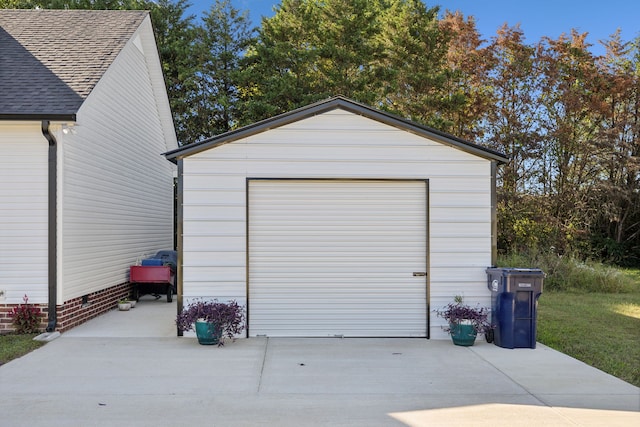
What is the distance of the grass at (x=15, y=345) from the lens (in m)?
6.67

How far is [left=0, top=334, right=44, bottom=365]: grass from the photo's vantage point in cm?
667

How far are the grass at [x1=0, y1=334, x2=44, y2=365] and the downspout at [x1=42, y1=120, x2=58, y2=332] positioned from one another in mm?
402

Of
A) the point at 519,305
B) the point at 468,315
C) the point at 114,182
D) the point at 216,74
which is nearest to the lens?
the point at 519,305

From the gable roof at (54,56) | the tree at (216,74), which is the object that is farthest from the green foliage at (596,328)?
the tree at (216,74)

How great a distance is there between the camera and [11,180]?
8.25 meters

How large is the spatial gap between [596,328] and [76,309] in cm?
873

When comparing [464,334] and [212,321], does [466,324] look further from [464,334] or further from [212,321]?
[212,321]

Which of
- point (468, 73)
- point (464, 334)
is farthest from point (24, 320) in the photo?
point (468, 73)

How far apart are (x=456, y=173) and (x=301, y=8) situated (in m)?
17.0

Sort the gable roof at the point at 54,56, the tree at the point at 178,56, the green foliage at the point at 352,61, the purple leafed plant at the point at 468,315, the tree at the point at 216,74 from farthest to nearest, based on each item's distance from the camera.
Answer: the tree at the point at 216,74
the tree at the point at 178,56
the green foliage at the point at 352,61
the gable roof at the point at 54,56
the purple leafed plant at the point at 468,315

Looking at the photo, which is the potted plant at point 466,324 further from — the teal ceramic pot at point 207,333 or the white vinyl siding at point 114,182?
the white vinyl siding at point 114,182

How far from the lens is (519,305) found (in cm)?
716

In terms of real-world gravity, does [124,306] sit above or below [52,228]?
below

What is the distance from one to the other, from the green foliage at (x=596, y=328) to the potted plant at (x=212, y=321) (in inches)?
183
